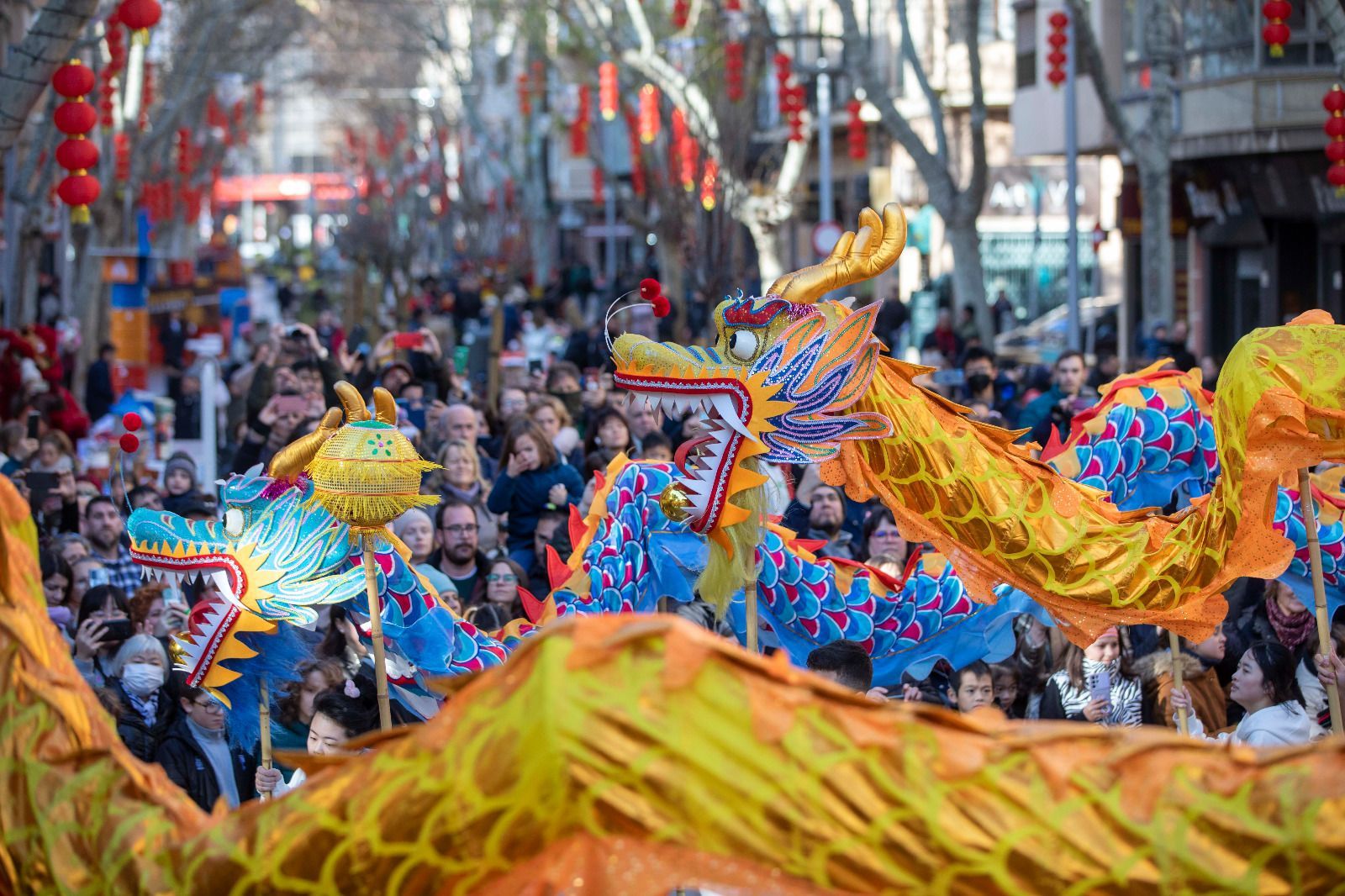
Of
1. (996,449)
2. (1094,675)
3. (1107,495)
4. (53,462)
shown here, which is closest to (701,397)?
(996,449)

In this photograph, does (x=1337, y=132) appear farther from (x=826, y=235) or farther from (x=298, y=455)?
(x=826, y=235)

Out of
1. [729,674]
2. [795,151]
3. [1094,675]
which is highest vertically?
[795,151]

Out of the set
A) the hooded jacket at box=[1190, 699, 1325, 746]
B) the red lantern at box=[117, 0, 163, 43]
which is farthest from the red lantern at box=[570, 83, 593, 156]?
the hooded jacket at box=[1190, 699, 1325, 746]

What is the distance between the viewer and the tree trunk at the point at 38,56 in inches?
357

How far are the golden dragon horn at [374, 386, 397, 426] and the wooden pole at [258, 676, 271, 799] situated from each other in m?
0.92

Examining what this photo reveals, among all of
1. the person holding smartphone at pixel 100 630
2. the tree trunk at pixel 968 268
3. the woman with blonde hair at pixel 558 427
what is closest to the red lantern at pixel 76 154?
the woman with blonde hair at pixel 558 427

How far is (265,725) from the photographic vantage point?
19.0 ft

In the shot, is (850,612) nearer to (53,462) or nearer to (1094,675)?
(1094,675)

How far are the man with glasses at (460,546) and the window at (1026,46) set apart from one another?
63.4 feet

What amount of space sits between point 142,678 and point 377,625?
5.95 feet

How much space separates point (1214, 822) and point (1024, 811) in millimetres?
287

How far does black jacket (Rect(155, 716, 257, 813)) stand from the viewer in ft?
20.3

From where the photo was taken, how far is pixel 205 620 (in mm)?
5699

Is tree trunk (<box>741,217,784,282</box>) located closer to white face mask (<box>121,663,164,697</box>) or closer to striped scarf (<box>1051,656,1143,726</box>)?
striped scarf (<box>1051,656,1143,726</box>)
